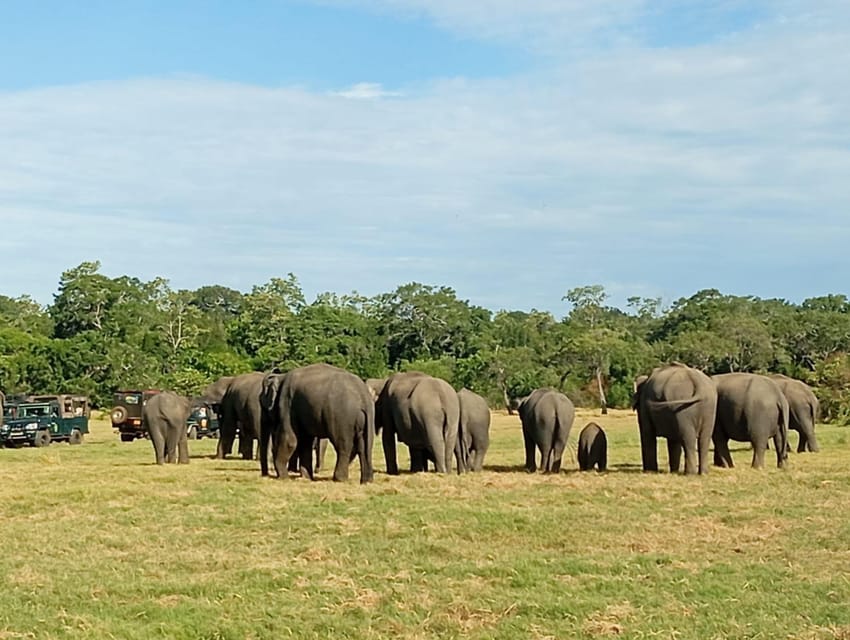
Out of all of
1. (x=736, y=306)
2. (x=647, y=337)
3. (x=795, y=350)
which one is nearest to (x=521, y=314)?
(x=647, y=337)

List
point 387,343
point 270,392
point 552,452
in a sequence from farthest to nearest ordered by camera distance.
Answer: point 387,343, point 552,452, point 270,392

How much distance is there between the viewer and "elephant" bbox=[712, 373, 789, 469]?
2395 centimetres

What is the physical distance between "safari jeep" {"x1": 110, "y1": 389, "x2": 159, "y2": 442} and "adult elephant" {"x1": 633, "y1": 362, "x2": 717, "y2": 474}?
2172 centimetres

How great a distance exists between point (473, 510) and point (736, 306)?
279 feet

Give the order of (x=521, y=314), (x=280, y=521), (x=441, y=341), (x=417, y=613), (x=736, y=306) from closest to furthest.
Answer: (x=417, y=613), (x=280, y=521), (x=441, y=341), (x=736, y=306), (x=521, y=314)

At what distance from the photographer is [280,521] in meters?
15.0

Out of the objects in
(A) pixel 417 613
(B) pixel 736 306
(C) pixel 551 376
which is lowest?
(A) pixel 417 613

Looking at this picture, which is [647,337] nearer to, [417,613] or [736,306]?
[736,306]

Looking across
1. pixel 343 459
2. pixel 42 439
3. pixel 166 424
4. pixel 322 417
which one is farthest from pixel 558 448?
pixel 42 439

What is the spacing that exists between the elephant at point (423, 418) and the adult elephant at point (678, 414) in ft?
11.6

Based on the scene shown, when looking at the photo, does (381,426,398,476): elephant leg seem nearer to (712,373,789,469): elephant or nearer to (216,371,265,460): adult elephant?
(216,371,265,460): adult elephant

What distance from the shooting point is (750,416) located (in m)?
23.9

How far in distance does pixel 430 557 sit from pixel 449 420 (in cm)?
945

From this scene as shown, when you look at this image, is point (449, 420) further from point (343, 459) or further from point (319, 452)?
point (319, 452)
